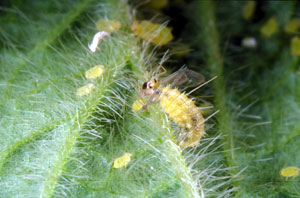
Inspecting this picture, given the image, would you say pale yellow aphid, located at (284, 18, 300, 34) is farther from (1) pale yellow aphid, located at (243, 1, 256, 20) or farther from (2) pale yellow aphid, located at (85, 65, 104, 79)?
(2) pale yellow aphid, located at (85, 65, 104, 79)

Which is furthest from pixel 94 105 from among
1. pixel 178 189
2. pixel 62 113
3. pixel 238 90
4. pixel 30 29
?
pixel 238 90

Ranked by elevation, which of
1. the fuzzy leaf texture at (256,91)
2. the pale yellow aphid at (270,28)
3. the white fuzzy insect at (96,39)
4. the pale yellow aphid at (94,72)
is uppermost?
the white fuzzy insect at (96,39)

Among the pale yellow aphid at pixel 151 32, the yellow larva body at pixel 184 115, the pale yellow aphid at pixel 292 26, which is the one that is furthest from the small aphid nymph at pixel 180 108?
the pale yellow aphid at pixel 292 26

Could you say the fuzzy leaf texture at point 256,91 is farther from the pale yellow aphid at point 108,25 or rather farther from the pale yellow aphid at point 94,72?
the pale yellow aphid at point 94,72

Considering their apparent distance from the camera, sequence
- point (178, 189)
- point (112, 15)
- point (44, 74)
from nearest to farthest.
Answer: point (178, 189) < point (44, 74) < point (112, 15)

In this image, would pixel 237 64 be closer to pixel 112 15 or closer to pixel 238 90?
pixel 238 90

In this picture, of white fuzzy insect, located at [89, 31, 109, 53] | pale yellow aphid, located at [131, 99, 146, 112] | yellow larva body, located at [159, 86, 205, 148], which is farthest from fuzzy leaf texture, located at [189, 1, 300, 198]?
white fuzzy insect, located at [89, 31, 109, 53]
